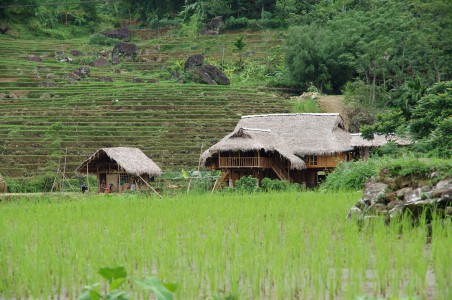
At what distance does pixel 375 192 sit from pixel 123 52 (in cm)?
3929

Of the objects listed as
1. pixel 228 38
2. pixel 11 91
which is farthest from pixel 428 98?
pixel 228 38

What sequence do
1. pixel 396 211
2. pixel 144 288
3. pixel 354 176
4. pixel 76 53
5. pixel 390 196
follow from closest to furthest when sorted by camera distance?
1. pixel 144 288
2. pixel 396 211
3. pixel 390 196
4. pixel 354 176
5. pixel 76 53

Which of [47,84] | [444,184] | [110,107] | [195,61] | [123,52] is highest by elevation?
[123,52]

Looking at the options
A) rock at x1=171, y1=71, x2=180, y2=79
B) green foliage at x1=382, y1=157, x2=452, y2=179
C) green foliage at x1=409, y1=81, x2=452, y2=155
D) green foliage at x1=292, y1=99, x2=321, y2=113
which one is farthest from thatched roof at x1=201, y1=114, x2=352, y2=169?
rock at x1=171, y1=71, x2=180, y2=79

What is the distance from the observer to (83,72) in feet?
142

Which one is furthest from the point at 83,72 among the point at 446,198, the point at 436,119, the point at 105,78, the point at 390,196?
the point at 446,198

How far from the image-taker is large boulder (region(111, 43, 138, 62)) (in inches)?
1917

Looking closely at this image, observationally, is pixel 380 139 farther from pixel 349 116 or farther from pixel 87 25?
pixel 87 25

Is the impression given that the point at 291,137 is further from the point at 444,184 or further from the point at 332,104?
the point at 444,184

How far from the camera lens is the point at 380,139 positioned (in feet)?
90.1

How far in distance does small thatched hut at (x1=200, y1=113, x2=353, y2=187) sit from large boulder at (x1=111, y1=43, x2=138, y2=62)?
21.1 m

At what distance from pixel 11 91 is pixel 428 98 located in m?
25.0

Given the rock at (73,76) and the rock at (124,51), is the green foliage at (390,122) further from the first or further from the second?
the rock at (124,51)

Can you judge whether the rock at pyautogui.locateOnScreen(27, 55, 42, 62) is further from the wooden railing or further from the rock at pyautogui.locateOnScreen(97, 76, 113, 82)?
the wooden railing
